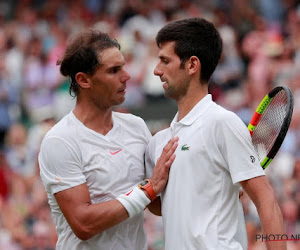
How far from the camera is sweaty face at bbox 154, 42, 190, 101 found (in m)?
4.62

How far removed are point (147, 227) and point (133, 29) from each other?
15.0 feet

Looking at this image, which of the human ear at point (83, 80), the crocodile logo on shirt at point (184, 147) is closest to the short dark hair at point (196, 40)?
the crocodile logo on shirt at point (184, 147)

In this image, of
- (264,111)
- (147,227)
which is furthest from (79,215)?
(147,227)

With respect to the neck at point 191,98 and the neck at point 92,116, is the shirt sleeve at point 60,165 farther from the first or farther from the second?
the neck at point 191,98

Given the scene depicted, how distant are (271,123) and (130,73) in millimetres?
6693

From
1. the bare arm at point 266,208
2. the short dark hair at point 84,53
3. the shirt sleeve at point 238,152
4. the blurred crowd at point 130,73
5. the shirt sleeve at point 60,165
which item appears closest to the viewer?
the bare arm at point 266,208

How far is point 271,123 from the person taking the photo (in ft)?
16.3

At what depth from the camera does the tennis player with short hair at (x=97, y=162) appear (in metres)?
4.66

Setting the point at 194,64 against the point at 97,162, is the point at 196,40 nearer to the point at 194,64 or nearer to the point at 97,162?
the point at 194,64

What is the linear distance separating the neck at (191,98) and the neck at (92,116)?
61 cm

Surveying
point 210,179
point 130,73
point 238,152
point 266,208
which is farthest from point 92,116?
point 130,73

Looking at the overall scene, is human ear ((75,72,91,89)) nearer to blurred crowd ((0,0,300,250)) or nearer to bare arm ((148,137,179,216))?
bare arm ((148,137,179,216))

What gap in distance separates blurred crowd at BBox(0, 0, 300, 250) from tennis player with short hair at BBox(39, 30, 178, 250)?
3.03 meters

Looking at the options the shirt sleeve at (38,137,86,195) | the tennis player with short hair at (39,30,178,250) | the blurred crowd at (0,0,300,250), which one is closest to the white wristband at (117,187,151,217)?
the tennis player with short hair at (39,30,178,250)
